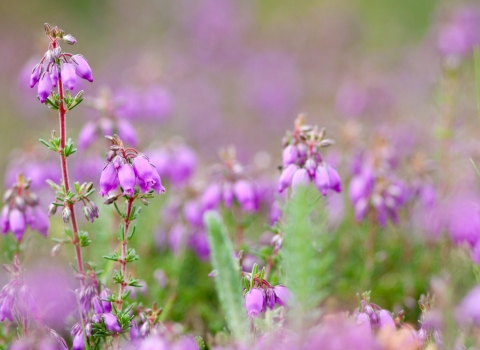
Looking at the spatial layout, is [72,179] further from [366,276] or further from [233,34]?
[233,34]

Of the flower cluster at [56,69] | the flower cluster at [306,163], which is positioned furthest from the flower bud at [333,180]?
the flower cluster at [56,69]

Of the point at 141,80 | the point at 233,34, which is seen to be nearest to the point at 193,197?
the point at 141,80

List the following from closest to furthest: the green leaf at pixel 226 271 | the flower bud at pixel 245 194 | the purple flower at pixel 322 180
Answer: the green leaf at pixel 226 271 < the purple flower at pixel 322 180 < the flower bud at pixel 245 194

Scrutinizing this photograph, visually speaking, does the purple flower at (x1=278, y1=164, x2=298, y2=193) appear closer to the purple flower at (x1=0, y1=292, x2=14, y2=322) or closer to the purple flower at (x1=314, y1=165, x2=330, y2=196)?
the purple flower at (x1=314, y1=165, x2=330, y2=196)

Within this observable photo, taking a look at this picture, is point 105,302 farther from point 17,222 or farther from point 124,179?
point 17,222

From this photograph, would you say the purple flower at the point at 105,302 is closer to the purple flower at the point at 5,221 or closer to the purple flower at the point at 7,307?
the purple flower at the point at 7,307

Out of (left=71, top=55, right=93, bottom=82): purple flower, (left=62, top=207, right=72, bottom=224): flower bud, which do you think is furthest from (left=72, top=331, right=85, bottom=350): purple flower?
(left=71, top=55, right=93, bottom=82): purple flower
